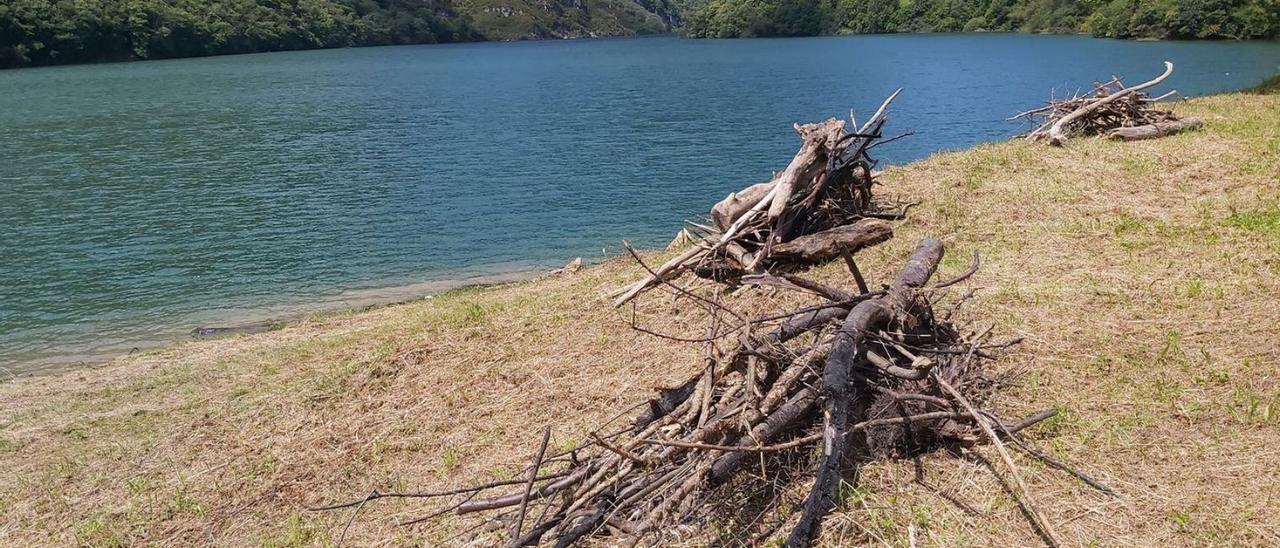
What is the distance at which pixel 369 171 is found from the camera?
37.7 m

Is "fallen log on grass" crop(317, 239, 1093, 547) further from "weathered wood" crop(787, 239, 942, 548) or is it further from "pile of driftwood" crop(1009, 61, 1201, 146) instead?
"pile of driftwood" crop(1009, 61, 1201, 146)

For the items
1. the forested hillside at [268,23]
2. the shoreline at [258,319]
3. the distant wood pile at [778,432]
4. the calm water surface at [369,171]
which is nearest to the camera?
the distant wood pile at [778,432]

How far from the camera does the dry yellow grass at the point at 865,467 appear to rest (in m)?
6.19

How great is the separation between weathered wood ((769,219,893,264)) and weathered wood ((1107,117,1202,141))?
903 cm

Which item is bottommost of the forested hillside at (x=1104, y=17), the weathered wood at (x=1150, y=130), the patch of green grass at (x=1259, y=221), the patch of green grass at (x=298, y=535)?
the patch of green grass at (x=298, y=535)

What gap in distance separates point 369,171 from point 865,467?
34.6 meters

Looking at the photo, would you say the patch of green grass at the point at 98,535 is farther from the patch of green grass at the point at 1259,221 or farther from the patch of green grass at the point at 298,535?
the patch of green grass at the point at 1259,221

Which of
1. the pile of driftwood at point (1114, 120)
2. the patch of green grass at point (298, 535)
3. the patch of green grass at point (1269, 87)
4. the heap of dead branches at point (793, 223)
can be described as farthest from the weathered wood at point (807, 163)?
the patch of green grass at point (1269, 87)

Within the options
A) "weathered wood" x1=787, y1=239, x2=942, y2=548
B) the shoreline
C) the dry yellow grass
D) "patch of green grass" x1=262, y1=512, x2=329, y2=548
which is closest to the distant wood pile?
"weathered wood" x1=787, y1=239, x2=942, y2=548

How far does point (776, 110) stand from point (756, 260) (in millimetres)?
46446

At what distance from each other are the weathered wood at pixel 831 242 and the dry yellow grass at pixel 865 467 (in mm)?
279

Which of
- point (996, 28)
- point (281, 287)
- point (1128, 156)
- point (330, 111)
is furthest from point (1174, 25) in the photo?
point (281, 287)

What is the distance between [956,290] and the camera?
9.66m

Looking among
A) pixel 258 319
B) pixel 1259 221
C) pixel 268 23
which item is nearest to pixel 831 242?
pixel 1259 221
